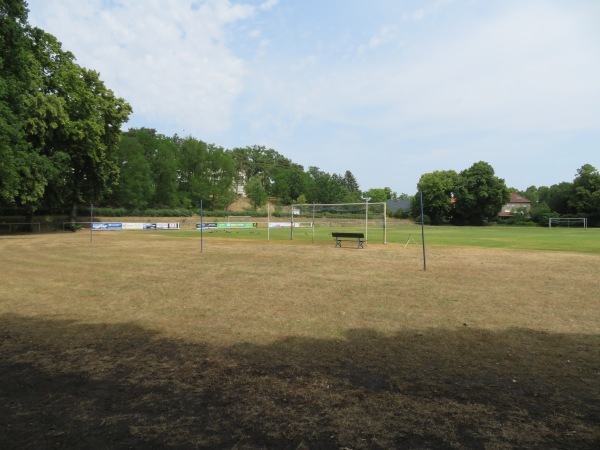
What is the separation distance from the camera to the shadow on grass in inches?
131

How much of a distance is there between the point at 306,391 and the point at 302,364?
0.84 metres

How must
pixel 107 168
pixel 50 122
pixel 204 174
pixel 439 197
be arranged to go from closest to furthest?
pixel 50 122
pixel 107 168
pixel 204 174
pixel 439 197

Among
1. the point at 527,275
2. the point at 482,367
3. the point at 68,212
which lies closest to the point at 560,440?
the point at 482,367

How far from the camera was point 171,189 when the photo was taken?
67375 mm

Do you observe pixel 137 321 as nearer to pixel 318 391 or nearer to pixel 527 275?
pixel 318 391

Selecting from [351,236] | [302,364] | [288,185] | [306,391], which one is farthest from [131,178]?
[306,391]

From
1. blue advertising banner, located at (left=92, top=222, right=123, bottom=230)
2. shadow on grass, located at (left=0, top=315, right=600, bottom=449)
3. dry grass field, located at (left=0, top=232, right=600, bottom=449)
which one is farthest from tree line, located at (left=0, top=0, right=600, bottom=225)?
shadow on grass, located at (left=0, top=315, right=600, bottom=449)

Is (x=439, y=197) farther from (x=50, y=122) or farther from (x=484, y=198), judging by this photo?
(x=50, y=122)

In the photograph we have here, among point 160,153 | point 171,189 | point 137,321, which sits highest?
point 160,153

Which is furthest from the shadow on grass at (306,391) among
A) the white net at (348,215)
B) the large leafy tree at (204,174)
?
the large leafy tree at (204,174)

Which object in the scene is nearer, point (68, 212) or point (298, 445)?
point (298, 445)

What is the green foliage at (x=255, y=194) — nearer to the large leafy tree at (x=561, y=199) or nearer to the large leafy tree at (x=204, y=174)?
the large leafy tree at (x=204, y=174)

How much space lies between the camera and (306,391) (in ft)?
13.9

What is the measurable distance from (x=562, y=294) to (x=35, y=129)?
37030mm
